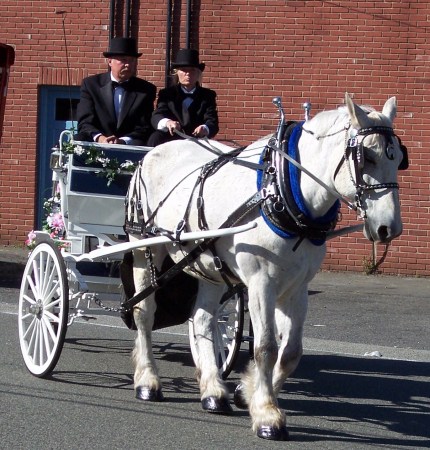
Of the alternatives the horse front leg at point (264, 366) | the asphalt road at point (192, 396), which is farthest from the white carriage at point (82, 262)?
the horse front leg at point (264, 366)

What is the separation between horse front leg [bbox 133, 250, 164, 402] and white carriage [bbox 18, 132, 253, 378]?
0.34 metres

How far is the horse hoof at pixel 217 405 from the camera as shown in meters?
6.91

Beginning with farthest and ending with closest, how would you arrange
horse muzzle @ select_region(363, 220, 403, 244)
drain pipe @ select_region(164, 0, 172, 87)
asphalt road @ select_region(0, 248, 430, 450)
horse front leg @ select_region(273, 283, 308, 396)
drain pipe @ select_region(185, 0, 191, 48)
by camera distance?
drain pipe @ select_region(164, 0, 172, 87) → drain pipe @ select_region(185, 0, 191, 48) → horse front leg @ select_region(273, 283, 308, 396) → asphalt road @ select_region(0, 248, 430, 450) → horse muzzle @ select_region(363, 220, 403, 244)

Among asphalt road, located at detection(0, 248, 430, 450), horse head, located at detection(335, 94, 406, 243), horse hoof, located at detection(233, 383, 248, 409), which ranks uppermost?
horse head, located at detection(335, 94, 406, 243)

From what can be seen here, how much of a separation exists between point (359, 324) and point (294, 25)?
5.50m

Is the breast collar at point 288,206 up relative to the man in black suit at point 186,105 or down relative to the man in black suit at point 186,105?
down

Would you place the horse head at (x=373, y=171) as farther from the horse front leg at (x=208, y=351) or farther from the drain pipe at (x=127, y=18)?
the drain pipe at (x=127, y=18)

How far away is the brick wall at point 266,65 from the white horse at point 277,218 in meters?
8.00

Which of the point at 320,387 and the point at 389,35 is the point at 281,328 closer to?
the point at 320,387

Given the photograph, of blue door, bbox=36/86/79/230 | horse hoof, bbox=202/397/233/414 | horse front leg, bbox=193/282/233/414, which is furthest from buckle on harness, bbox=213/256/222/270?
blue door, bbox=36/86/79/230

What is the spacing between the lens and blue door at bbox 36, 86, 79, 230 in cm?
1630

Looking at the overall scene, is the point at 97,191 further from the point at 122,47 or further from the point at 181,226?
the point at 181,226

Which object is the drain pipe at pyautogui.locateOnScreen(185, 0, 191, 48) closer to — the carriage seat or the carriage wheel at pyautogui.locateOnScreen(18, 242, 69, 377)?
the carriage seat

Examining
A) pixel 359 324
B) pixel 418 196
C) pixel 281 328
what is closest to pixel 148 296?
pixel 281 328
